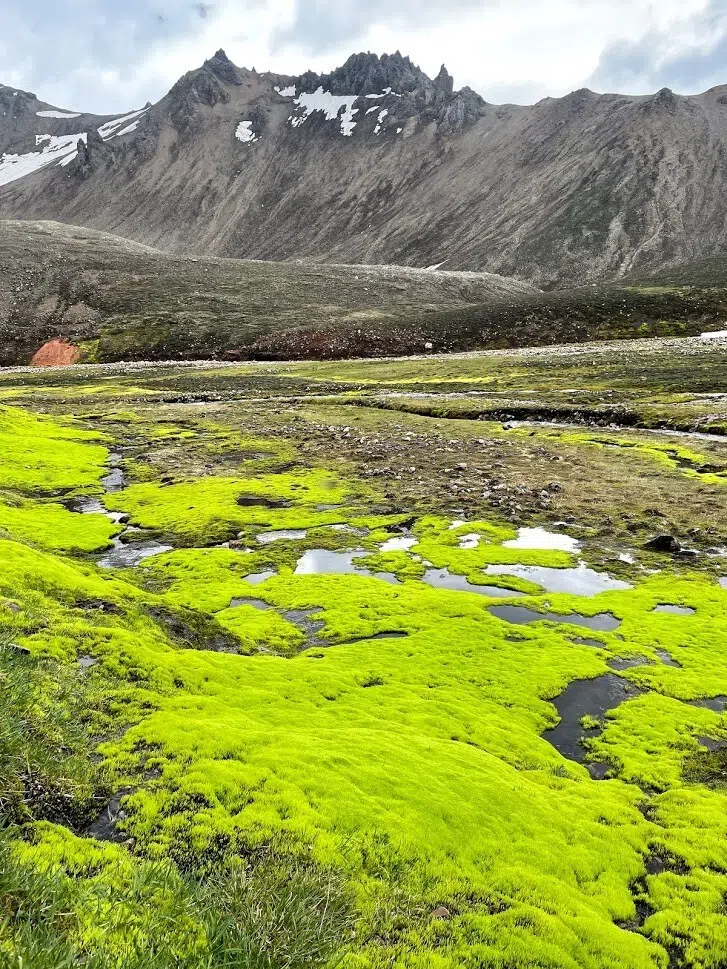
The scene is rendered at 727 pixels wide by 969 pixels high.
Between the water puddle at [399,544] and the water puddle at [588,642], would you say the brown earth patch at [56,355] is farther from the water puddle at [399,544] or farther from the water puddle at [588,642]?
the water puddle at [588,642]

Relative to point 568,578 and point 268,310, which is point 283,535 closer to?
point 568,578

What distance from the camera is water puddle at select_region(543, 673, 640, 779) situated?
1354 cm

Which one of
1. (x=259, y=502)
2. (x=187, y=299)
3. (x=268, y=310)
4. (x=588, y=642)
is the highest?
(x=187, y=299)

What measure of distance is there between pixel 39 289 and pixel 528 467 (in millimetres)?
133058

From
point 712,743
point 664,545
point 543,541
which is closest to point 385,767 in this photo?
point 712,743

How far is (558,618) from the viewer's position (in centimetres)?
1981

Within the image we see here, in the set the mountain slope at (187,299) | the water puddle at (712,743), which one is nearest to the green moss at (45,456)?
the water puddle at (712,743)

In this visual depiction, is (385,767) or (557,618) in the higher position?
(385,767)

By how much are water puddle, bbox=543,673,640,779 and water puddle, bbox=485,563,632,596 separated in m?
5.87

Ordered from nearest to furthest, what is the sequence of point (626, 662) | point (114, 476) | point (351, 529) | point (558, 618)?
1. point (626, 662)
2. point (558, 618)
3. point (351, 529)
4. point (114, 476)

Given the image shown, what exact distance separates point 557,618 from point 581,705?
16.0 feet

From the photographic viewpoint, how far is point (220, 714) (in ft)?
39.2

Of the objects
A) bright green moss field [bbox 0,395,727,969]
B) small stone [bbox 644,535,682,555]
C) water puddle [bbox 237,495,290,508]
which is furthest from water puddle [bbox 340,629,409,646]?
water puddle [bbox 237,495,290,508]

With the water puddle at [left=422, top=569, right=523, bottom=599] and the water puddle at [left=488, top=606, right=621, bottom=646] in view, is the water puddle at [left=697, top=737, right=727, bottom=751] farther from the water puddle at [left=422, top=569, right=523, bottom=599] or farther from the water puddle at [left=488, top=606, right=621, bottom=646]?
the water puddle at [left=422, top=569, right=523, bottom=599]
